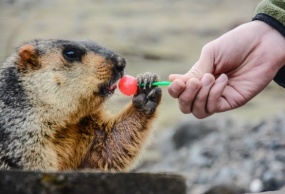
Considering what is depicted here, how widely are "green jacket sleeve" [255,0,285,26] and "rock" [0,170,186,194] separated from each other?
6.58 ft

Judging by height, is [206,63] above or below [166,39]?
above

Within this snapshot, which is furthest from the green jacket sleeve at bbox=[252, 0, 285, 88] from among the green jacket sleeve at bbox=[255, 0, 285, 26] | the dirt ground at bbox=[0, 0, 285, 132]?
the dirt ground at bbox=[0, 0, 285, 132]

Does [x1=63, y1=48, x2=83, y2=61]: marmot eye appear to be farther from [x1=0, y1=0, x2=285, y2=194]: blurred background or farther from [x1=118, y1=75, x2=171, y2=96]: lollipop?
[x1=0, y1=0, x2=285, y2=194]: blurred background

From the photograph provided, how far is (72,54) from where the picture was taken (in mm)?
4254

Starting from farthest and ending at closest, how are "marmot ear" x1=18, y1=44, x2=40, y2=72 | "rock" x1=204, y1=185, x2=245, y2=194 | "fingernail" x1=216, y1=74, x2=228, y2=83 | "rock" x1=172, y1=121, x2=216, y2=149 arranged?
"rock" x1=172, y1=121, x2=216, y2=149 < "rock" x1=204, y1=185, x2=245, y2=194 < "marmot ear" x1=18, y1=44, x2=40, y2=72 < "fingernail" x1=216, y1=74, x2=228, y2=83

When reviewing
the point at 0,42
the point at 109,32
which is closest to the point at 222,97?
the point at 0,42

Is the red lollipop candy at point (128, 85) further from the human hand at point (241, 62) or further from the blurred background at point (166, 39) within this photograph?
the blurred background at point (166, 39)

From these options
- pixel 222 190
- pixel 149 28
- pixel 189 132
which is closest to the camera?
pixel 222 190

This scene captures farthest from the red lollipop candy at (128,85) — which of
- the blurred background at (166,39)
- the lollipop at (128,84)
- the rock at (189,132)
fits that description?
the rock at (189,132)

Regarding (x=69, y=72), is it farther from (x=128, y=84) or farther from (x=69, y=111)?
(x=128, y=84)

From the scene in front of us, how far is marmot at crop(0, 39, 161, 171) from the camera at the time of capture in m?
4.01

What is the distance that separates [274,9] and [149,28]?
33.8ft

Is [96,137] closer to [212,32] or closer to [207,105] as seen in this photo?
[207,105]

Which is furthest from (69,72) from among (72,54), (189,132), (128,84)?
(189,132)
